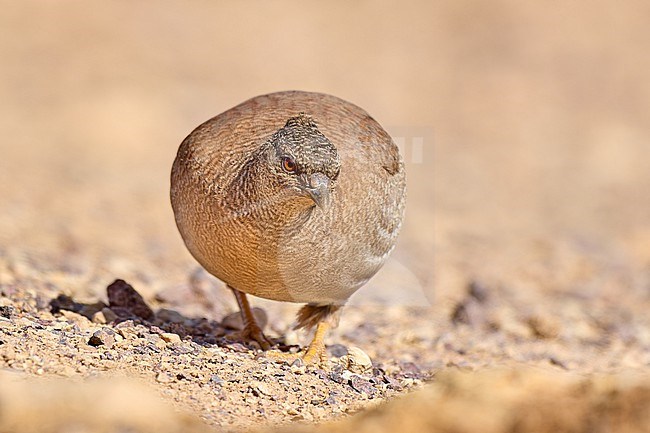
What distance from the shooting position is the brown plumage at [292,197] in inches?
205

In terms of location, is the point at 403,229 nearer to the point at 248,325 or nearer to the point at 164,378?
the point at 248,325

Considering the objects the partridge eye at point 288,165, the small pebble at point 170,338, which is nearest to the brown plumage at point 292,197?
the partridge eye at point 288,165

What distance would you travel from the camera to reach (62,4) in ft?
63.4

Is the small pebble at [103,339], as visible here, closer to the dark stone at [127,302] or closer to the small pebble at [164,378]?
the small pebble at [164,378]

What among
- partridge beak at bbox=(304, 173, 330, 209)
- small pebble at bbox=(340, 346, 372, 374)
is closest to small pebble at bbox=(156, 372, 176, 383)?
partridge beak at bbox=(304, 173, 330, 209)

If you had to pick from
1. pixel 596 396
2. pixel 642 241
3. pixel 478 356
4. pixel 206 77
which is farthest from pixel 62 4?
pixel 596 396

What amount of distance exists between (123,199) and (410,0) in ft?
42.3

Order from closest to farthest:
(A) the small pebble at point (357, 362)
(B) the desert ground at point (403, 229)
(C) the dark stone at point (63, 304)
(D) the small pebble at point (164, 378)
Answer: (B) the desert ground at point (403, 229)
(D) the small pebble at point (164, 378)
(A) the small pebble at point (357, 362)
(C) the dark stone at point (63, 304)

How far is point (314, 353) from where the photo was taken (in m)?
6.17

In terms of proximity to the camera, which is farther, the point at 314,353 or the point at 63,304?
the point at 63,304

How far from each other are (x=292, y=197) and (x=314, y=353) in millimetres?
1390

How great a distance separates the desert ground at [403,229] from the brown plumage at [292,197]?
54 cm

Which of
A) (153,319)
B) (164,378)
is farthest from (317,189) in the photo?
(153,319)

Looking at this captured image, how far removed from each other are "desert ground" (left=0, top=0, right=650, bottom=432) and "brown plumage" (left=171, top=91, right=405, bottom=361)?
0.54 m
